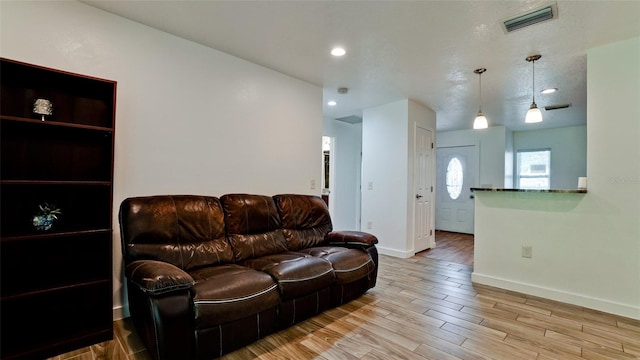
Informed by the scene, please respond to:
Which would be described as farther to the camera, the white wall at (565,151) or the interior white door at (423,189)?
the white wall at (565,151)

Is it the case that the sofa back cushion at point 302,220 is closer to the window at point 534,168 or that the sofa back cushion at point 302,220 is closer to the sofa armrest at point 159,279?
the sofa armrest at point 159,279

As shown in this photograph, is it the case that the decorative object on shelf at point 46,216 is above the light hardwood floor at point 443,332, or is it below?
above

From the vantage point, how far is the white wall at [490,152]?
6.27m

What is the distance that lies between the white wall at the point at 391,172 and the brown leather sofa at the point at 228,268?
1.63 meters

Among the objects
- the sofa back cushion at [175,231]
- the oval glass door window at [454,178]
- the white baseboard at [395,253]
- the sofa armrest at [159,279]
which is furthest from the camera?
the oval glass door window at [454,178]

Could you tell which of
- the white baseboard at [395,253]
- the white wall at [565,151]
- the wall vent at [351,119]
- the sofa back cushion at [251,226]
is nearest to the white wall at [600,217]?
the white baseboard at [395,253]

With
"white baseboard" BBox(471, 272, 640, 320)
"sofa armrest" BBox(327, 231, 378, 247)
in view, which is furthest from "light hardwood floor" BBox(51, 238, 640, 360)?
"sofa armrest" BBox(327, 231, 378, 247)

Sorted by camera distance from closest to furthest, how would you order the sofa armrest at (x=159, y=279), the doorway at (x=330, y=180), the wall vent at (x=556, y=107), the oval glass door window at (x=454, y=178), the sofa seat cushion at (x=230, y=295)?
the sofa armrest at (x=159, y=279) → the sofa seat cushion at (x=230, y=295) → the wall vent at (x=556, y=107) → the doorway at (x=330, y=180) → the oval glass door window at (x=454, y=178)

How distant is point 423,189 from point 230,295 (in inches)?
152

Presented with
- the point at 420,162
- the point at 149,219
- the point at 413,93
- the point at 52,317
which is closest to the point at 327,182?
the point at 420,162

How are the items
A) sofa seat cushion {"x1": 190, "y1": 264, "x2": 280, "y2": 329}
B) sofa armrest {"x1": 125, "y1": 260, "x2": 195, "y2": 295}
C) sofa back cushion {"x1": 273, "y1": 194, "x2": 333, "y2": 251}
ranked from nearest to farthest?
sofa armrest {"x1": 125, "y1": 260, "x2": 195, "y2": 295} → sofa seat cushion {"x1": 190, "y1": 264, "x2": 280, "y2": 329} → sofa back cushion {"x1": 273, "y1": 194, "x2": 333, "y2": 251}

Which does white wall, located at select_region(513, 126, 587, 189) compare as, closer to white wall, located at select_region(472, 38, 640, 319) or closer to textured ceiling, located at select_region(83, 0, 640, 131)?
textured ceiling, located at select_region(83, 0, 640, 131)

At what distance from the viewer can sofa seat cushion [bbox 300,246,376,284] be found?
2512 millimetres

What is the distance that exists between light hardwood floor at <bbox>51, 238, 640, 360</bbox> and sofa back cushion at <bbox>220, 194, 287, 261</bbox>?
74 centimetres
